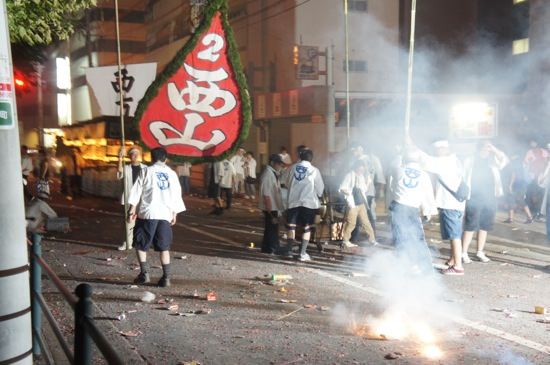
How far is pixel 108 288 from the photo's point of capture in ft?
24.7

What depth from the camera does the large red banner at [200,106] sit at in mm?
7035

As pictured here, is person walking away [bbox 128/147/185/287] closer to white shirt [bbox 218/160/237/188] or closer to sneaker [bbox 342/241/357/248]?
sneaker [bbox 342/241/357/248]

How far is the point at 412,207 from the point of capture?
8164 millimetres

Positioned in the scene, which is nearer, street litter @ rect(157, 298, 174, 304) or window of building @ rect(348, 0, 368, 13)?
street litter @ rect(157, 298, 174, 304)

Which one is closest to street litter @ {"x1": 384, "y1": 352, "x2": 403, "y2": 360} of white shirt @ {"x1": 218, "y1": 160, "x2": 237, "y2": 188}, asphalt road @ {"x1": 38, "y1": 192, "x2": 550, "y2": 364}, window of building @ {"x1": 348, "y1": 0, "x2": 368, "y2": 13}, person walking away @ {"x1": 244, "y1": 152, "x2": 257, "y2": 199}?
asphalt road @ {"x1": 38, "y1": 192, "x2": 550, "y2": 364}

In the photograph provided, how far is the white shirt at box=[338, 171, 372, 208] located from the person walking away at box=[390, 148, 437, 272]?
161 centimetres

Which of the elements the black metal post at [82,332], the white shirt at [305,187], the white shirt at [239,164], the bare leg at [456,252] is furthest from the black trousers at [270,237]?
the white shirt at [239,164]

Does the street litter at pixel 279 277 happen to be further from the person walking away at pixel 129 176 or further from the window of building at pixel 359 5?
the window of building at pixel 359 5

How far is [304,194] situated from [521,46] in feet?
67.9

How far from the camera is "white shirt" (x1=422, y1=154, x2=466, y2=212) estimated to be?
8367 millimetres

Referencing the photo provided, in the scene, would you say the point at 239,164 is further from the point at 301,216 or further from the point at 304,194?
the point at 304,194

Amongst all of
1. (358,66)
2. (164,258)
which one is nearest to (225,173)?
(164,258)

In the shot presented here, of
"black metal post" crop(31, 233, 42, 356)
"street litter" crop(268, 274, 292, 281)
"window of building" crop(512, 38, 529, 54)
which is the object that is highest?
"window of building" crop(512, 38, 529, 54)

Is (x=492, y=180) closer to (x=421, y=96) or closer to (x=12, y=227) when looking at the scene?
(x=12, y=227)
